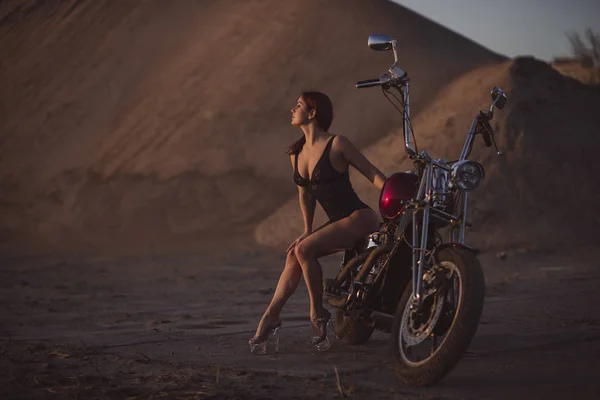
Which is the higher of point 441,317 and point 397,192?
point 397,192

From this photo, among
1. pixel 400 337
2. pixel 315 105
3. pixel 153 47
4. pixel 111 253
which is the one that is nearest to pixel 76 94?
pixel 153 47

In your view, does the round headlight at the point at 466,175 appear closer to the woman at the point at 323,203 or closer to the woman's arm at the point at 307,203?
the woman at the point at 323,203

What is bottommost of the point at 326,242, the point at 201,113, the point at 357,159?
the point at 326,242

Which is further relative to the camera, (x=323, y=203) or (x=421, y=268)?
(x=323, y=203)

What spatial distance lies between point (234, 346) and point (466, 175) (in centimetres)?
214

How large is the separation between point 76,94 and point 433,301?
2090 centimetres

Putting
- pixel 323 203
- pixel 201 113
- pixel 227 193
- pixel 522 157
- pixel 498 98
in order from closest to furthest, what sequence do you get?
1. pixel 498 98
2. pixel 323 203
3. pixel 522 157
4. pixel 227 193
5. pixel 201 113

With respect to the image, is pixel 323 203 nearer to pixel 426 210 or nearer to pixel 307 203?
pixel 307 203

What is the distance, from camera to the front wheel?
389 centimetres

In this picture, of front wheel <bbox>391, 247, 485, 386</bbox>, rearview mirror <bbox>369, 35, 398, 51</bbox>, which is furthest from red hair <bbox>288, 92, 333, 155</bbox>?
front wheel <bbox>391, 247, 485, 386</bbox>

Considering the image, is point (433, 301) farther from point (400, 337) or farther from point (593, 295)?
point (593, 295)

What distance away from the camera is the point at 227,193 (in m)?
18.8

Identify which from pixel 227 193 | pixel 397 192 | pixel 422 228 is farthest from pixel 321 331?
pixel 227 193

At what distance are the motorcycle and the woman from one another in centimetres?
12
